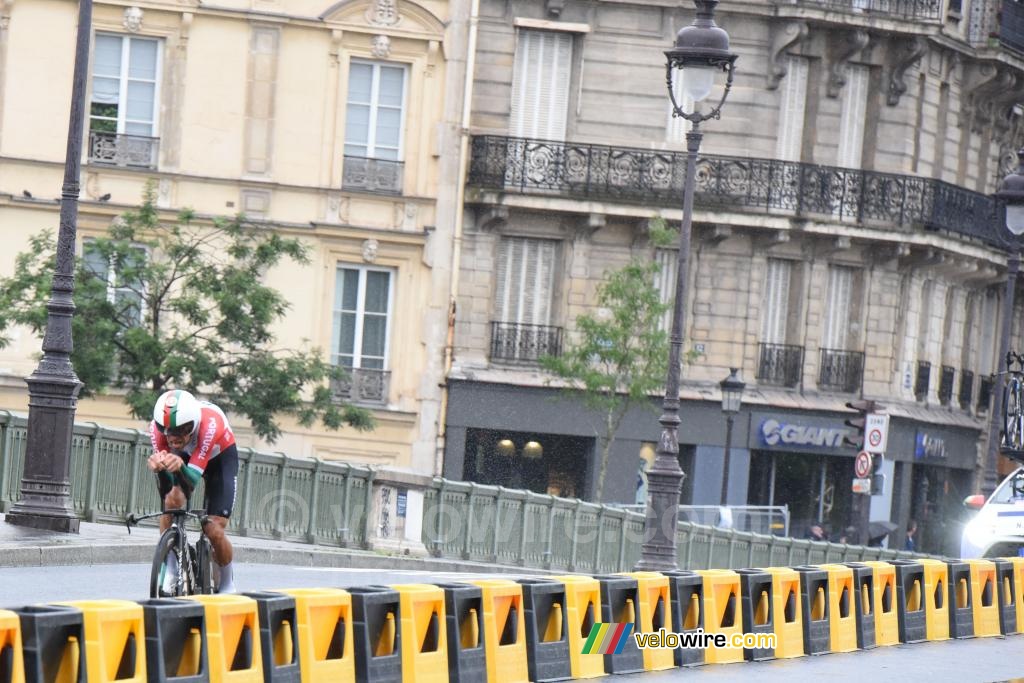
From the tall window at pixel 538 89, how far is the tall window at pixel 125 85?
611cm

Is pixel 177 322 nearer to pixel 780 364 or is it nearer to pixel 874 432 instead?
pixel 874 432

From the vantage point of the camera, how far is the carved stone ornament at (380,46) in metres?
37.8

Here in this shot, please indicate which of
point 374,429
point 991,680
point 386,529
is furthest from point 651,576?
point 374,429

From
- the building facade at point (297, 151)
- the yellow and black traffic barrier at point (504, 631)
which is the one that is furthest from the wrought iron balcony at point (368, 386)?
the yellow and black traffic barrier at point (504, 631)

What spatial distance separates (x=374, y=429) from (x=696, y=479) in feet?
20.7

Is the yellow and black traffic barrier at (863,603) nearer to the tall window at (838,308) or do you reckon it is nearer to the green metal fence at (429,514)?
the green metal fence at (429,514)

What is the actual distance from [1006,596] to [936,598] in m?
1.75

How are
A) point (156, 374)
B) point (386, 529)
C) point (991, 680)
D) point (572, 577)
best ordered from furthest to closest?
point (156, 374)
point (386, 529)
point (991, 680)
point (572, 577)

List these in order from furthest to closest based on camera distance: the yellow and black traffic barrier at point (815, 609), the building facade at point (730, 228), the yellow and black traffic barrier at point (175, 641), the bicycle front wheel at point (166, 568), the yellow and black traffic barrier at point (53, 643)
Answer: the building facade at point (730, 228)
the yellow and black traffic barrier at point (815, 609)
the bicycle front wheel at point (166, 568)
the yellow and black traffic barrier at point (175, 641)
the yellow and black traffic barrier at point (53, 643)

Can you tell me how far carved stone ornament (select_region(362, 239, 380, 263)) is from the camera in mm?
38000

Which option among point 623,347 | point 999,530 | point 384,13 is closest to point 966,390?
point 623,347

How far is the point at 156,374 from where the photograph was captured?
32188mm

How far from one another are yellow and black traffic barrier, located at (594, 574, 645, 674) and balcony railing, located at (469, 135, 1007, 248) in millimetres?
24602

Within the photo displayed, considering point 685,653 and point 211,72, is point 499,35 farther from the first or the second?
point 685,653
